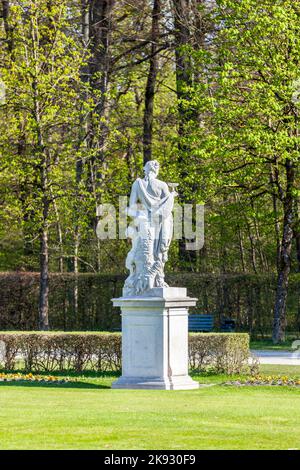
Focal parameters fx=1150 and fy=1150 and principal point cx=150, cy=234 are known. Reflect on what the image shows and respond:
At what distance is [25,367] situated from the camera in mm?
22094

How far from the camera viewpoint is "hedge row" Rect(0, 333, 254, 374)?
68.9 ft

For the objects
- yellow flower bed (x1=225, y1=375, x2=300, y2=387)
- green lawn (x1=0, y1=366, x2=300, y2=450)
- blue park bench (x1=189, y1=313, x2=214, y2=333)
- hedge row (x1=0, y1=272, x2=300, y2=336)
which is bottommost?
green lawn (x1=0, y1=366, x2=300, y2=450)

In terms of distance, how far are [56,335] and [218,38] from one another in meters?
12.4

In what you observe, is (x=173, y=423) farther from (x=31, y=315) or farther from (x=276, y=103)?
(x=31, y=315)

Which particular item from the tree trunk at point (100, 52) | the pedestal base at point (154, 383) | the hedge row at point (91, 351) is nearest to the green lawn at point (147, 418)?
the pedestal base at point (154, 383)

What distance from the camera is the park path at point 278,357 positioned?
2368 centimetres

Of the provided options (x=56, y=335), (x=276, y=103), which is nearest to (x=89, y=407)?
(x=56, y=335)

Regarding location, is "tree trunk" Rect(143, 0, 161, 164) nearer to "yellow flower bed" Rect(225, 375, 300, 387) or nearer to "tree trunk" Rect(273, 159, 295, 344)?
"tree trunk" Rect(273, 159, 295, 344)

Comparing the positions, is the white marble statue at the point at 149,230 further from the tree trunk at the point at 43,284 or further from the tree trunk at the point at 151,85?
the tree trunk at the point at 151,85

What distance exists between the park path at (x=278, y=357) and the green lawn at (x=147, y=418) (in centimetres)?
533

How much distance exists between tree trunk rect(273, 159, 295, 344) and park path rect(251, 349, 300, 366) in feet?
7.51

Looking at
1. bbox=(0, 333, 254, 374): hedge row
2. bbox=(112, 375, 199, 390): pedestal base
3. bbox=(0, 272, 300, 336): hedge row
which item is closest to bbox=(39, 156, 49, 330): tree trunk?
bbox=(0, 272, 300, 336): hedge row

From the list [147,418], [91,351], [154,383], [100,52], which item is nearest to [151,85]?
[100,52]
